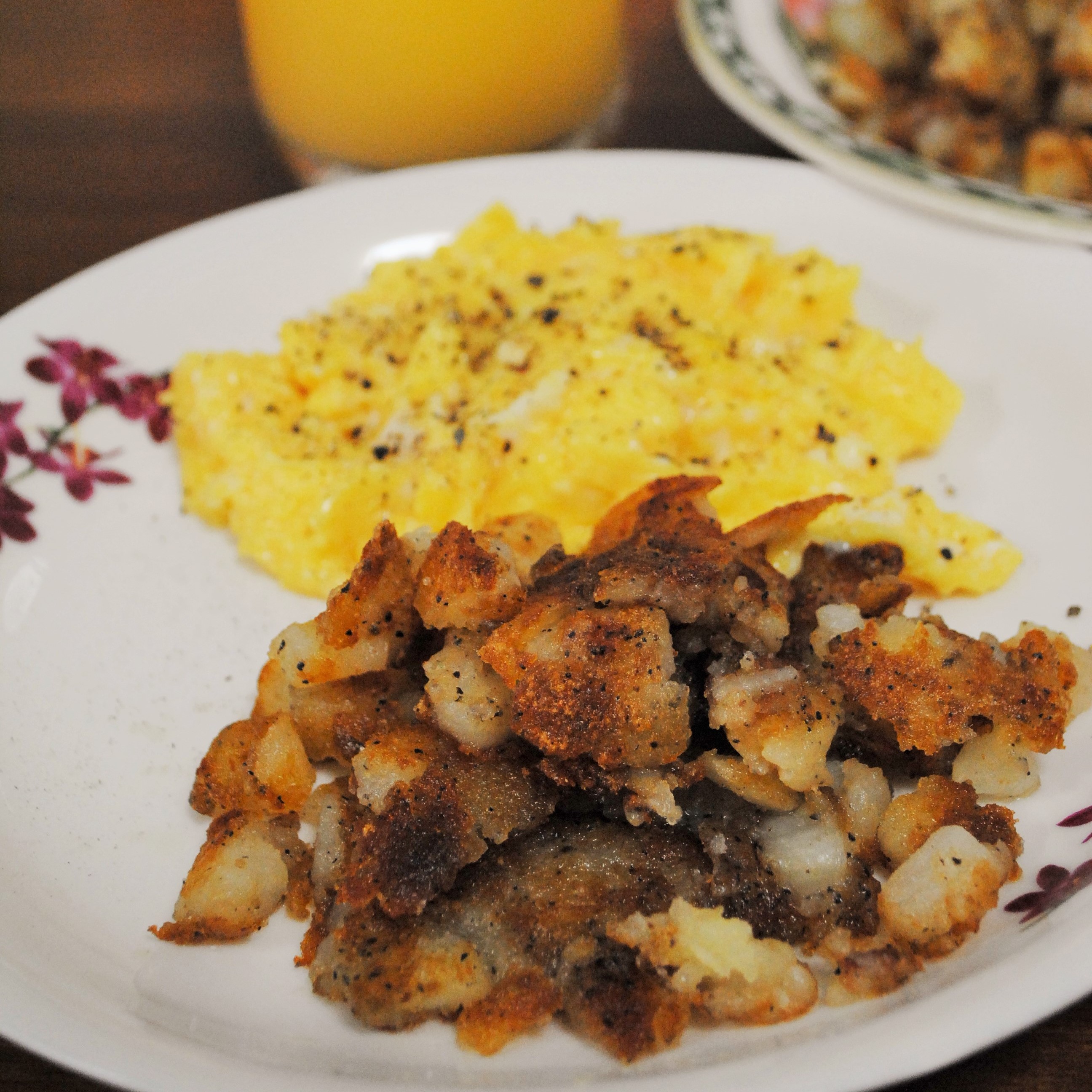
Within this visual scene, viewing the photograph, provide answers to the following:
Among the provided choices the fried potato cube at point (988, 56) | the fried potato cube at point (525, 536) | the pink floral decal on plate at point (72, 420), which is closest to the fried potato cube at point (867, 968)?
the fried potato cube at point (525, 536)

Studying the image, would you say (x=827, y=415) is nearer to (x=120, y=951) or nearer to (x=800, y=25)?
(x=120, y=951)

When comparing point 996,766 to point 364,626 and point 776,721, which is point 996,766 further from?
point 364,626

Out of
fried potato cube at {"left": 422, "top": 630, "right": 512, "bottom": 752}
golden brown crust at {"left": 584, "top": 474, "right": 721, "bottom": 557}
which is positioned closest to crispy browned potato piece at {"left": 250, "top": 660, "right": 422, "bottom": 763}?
fried potato cube at {"left": 422, "top": 630, "right": 512, "bottom": 752}

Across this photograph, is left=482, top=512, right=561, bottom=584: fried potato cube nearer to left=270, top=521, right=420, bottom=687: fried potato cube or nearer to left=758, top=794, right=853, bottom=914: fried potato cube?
left=270, top=521, right=420, bottom=687: fried potato cube

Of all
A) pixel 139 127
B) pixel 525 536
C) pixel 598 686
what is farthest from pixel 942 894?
pixel 139 127

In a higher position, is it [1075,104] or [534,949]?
[1075,104]

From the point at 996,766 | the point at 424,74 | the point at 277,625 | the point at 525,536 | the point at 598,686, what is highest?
the point at 424,74
